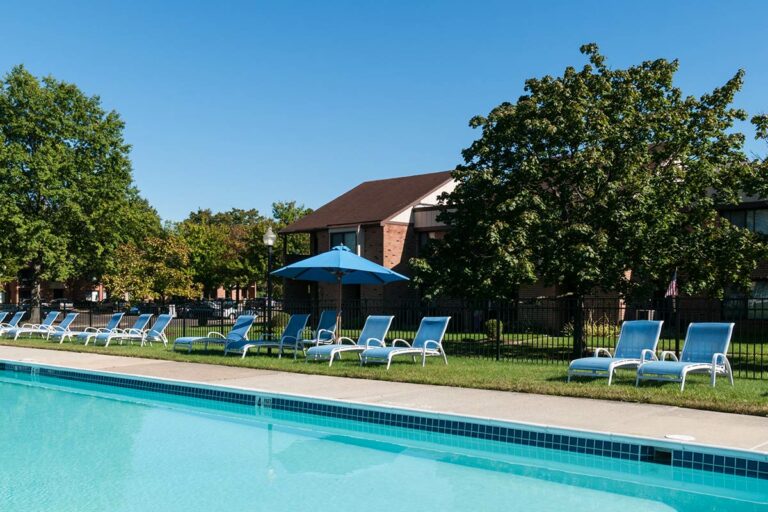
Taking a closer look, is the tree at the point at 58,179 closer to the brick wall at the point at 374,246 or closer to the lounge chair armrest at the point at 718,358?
the brick wall at the point at 374,246

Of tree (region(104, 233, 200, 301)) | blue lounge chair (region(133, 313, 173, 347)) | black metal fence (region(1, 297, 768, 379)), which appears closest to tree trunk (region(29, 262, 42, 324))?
black metal fence (region(1, 297, 768, 379))

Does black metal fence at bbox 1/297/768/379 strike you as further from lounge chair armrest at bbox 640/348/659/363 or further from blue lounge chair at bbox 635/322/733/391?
blue lounge chair at bbox 635/322/733/391

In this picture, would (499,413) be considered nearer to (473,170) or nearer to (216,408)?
(216,408)

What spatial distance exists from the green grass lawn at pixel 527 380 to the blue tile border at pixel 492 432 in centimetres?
235

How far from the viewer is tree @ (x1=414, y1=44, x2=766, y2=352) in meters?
17.1

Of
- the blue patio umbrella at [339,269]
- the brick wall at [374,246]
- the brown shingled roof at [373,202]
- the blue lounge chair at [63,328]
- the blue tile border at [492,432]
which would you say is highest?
the brown shingled roof at [373,202]

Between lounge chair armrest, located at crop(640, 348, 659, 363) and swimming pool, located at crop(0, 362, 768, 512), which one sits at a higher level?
lounge chair armrest, located at crop(640, 348, 659, 363)

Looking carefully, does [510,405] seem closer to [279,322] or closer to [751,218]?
[279,322]

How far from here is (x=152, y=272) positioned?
128ft

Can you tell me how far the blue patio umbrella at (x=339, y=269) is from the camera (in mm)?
16906

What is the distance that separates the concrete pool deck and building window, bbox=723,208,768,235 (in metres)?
20.9

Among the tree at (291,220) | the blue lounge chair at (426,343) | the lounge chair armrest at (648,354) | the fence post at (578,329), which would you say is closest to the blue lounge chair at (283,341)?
the blue lounge chair at (426,343)

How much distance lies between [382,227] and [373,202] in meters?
3.98

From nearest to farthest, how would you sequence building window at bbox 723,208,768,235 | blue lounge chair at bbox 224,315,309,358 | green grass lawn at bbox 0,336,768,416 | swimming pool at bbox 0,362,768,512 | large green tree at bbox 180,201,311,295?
1. swimming pool at bbox 0,362,768,512
2. green grass lawn at bbox 0,336,768,416
3. blue lounge chair at bbox 224,315,309,358
4. building window at bbox 723,208,768,235
5. large green tree at bbox 180,201,311,295
